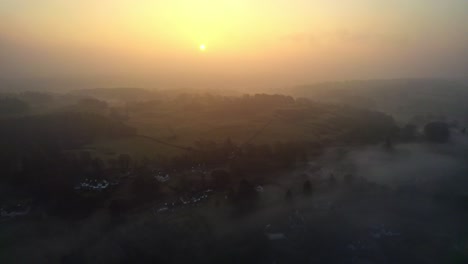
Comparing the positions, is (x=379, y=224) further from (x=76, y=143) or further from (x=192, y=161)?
(x=76, y=143)

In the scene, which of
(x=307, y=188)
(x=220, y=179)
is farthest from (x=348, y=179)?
(x=220, y=179)

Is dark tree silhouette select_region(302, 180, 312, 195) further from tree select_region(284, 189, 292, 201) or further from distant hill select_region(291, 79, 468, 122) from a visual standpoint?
distant hill select_region(291, 79, 468, 122)

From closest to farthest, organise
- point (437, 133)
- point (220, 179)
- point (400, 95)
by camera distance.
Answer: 1. point (220, 179)
2. point (437, 133)
3. point (400, 95)

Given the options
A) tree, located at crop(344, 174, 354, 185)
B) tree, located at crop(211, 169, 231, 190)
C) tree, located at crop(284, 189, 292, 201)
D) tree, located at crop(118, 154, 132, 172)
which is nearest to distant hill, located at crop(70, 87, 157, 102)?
tree, located at crop(118, 154, 132, 172)

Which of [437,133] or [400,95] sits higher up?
[400,95]

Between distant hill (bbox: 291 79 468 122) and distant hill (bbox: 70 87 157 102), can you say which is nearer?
distant hill (bbox: 291 79 468 122)

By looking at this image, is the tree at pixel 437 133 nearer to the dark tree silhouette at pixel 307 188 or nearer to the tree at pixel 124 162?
the dark tree silhouette at pixel 307 188

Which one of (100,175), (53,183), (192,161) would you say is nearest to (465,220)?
(192,161)

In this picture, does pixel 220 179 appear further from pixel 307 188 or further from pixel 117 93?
pixel 117 93

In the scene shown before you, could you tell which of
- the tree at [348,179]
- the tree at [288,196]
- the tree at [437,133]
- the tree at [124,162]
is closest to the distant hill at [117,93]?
the tree at [124,162]

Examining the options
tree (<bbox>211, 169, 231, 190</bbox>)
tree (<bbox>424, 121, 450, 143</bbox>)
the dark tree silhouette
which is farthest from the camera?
tree (<bbox>424, 121, 450, 143</bbox>)

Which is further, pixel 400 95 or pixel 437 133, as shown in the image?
pixel 400 95
